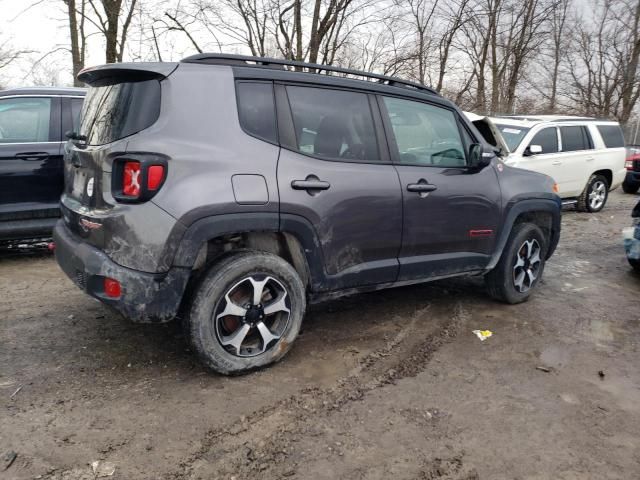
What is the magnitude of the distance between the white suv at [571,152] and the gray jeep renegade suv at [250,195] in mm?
5065

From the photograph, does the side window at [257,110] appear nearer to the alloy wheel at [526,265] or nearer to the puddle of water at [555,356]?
the puddle of water at [555,356]

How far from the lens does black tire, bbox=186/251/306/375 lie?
292 centimetres

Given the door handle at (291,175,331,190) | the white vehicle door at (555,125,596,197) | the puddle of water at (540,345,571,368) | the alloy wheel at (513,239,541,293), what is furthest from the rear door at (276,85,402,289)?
the white vehicle door at (555,125,596,197)

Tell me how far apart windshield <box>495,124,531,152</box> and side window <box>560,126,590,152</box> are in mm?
1090

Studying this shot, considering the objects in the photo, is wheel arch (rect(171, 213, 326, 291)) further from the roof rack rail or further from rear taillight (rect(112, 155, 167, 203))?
the roof rack rail

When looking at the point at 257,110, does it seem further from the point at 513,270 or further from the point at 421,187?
the point at 513,270

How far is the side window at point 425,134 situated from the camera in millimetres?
3738

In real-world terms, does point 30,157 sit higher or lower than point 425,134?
lower

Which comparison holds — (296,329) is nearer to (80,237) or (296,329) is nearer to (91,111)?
(80,237)

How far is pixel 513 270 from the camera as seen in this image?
461 cm

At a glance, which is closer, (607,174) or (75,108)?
(75,108)

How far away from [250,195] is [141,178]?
0.60 m

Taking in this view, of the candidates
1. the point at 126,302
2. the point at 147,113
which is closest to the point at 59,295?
the point at 126,302

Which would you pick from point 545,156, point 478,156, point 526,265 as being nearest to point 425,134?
point 478,156
